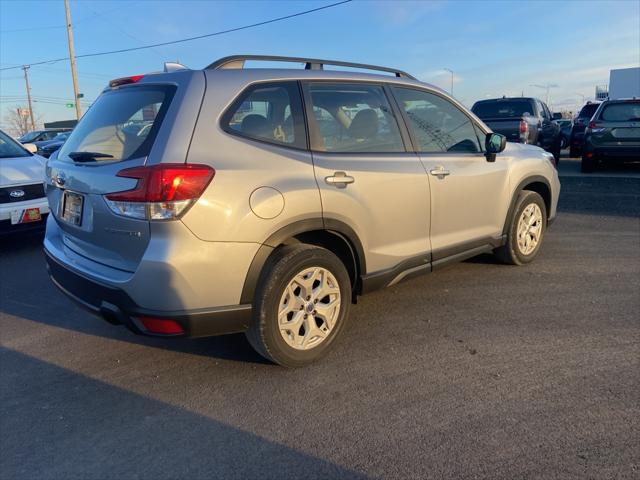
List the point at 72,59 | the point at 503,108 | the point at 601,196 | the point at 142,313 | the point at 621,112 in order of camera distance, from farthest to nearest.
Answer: the point at 72,59 < the point at 503,108 < the point at 621,112 < the point at 601,196 < the point at 142,313

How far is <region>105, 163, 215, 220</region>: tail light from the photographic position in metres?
2.70

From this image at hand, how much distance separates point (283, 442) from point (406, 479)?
2.11 feet

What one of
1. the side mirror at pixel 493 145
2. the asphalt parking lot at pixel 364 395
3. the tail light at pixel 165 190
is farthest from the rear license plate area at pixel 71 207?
the side mirror at pixel 493 145

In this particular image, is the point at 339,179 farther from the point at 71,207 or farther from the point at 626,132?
the point at 626,132

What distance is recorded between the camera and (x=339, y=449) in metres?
2.54

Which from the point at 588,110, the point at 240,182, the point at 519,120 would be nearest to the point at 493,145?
the point at 240,182

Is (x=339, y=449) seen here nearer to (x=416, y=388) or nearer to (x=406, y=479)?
(x=406, y=479)

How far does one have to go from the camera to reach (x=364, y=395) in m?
3.02

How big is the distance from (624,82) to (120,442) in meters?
41.2

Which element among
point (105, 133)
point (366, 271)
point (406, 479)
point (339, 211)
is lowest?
point (406, 479)

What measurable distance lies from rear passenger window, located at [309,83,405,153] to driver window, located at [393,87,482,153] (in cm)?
22

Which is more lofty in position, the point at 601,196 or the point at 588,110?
the point at 588,110

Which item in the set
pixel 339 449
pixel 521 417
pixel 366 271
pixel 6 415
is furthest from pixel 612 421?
pixel 6 415

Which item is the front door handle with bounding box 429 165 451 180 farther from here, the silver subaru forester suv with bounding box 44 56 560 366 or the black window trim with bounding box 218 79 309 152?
the black window trim with bounding box 218 79 309 152
